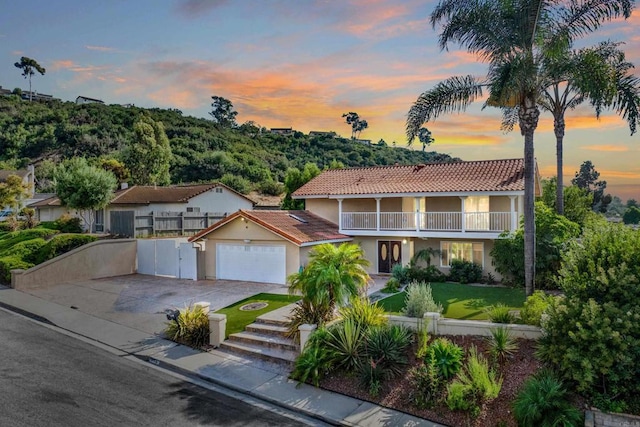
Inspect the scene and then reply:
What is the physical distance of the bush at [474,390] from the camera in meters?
7.79

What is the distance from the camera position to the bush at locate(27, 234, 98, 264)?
20.8 m

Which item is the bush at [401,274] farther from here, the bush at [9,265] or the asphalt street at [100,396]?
the bush at [9,265]

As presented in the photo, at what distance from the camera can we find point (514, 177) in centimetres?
1983

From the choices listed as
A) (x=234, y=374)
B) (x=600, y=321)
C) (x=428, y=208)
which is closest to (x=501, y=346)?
(x=600, y=321)

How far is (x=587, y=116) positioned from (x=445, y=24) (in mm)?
10858

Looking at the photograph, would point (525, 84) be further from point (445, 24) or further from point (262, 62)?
point (262, 62)

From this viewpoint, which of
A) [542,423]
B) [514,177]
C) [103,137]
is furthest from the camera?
[103,137]

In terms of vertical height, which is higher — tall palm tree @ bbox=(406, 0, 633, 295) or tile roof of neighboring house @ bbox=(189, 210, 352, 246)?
tall palm tree @ bbox=(406, 0, 633, 295)

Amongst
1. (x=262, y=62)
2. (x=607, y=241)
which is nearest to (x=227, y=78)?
(x=262, y=62)

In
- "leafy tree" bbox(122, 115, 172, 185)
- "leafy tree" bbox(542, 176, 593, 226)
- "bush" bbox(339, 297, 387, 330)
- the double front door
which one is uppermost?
"leafy tree" bbox(122, 115, 172, 185)

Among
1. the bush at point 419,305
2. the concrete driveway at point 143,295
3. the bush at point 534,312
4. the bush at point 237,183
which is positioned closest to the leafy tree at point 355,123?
the bush at point 237,183

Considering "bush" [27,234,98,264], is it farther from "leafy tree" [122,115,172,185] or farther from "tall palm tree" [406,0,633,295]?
"leafy tree" [122,115,172,185]

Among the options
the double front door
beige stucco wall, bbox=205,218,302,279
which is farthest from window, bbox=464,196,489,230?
beige stucco wall, bbox=205,218,302,279

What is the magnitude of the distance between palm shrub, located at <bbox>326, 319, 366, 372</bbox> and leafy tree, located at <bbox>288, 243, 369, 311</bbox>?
123 cm
